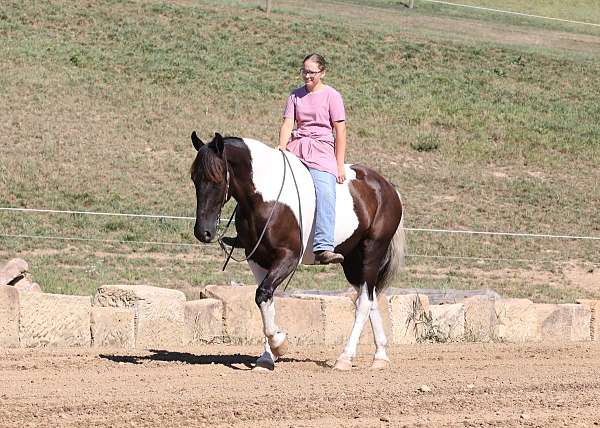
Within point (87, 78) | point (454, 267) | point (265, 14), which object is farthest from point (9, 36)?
point (454, 267)

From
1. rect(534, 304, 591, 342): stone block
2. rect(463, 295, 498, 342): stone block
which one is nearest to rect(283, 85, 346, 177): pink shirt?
rect(463, 295, 498, 342): stone block

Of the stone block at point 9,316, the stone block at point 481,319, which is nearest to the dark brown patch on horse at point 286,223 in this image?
the stone block at point 9,316

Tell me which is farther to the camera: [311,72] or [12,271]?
[12,271]

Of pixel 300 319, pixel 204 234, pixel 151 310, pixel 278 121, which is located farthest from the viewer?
pixel 278 121

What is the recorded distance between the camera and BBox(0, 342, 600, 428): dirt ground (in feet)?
28.4

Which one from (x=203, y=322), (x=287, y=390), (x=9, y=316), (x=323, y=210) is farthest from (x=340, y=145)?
(x=9, y=316)

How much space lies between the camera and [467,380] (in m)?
10.8

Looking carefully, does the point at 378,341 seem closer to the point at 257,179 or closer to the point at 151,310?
the point at 257,179

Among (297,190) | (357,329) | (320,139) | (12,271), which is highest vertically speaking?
(320,139)

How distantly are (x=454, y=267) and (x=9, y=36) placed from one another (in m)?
22.7

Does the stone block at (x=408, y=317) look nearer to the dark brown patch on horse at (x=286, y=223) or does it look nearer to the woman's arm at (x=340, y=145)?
the dark brown patch on horse at (x=286, y=223)

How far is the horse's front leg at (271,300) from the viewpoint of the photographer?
36.0 ft

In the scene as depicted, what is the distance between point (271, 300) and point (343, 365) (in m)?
1.01

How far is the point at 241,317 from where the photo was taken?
14.1 m
